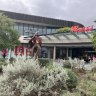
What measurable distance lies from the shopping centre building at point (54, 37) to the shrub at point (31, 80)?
2930 cm

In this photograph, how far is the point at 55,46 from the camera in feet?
199

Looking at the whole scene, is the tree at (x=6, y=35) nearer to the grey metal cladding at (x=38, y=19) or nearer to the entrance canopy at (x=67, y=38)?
the entrance canopy at (x=67, y=38)

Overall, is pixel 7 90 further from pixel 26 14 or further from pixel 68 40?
pixel 26 14

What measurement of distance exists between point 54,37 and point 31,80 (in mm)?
46639

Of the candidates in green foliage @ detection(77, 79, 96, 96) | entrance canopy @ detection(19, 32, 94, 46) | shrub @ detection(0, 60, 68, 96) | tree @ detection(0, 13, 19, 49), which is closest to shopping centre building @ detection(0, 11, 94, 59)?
entrance canopy @ detection(19, 32, 94, 46)

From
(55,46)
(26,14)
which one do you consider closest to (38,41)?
(55,46)

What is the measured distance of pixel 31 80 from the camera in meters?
10.6

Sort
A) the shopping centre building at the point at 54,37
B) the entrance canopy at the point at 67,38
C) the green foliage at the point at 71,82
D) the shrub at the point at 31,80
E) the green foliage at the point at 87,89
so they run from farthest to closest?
the shopping centre building at the point at 54,37 < the entrance canopy at the point at 67,38 < the green foliage at the point at 71,82 < the shrub at the point at 31,80 < the green foliage at the point at 87,89

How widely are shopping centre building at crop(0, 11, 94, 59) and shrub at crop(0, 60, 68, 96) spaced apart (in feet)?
96.1

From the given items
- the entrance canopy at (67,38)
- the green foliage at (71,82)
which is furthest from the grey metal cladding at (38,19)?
the green foliage at (71,82)

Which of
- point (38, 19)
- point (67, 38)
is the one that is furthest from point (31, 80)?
point (38, 19)

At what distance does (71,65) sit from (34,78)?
28.1 feet

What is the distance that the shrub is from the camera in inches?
406

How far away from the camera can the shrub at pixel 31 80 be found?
1032 cm
